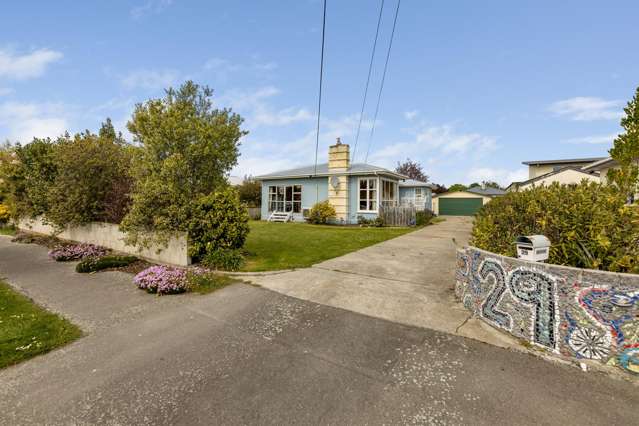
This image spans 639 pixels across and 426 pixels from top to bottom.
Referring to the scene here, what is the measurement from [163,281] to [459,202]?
33769 mm

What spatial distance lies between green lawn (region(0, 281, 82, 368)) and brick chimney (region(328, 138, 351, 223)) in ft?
45.7

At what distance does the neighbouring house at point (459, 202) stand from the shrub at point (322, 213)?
2044 cm

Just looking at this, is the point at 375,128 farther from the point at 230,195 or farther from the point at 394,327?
the point at 394,327

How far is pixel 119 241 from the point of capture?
8.83 m

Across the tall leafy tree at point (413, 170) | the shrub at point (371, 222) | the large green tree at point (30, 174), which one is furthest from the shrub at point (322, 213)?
the tall leafy tree at point (413, 170)

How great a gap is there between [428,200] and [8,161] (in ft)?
99.4

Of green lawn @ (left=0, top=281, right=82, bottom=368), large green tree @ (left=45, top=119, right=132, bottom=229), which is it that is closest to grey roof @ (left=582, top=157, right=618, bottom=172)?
green lawn @ (left=0, top=281, right=82, bottom=368)

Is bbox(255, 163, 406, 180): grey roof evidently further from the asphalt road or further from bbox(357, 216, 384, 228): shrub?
the asphalt road

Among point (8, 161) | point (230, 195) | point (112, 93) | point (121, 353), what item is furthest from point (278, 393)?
point (8, 161)

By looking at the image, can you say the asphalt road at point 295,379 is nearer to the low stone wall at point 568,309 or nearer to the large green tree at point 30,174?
the low stone wall at point 568,309

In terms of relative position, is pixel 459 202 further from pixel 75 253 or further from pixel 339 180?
pixel 75 253

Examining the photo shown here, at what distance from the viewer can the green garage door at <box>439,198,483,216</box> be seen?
30875mm

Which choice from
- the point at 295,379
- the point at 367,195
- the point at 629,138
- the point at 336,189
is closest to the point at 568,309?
the point at 295,379

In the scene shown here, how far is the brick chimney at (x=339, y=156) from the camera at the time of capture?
55.2 feet
